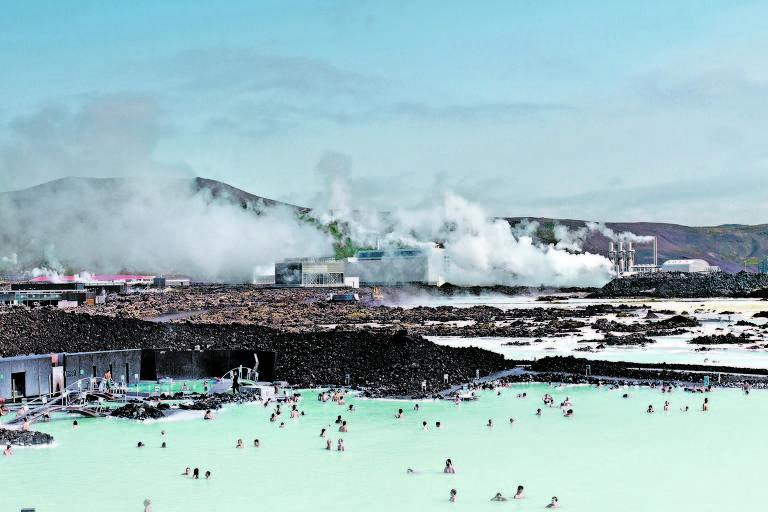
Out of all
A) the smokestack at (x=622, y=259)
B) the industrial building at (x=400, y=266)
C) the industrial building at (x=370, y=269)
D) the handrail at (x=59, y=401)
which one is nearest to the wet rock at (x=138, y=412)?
the handrail at (x=59, y=401)

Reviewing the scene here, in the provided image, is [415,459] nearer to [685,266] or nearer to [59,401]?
[59,401]

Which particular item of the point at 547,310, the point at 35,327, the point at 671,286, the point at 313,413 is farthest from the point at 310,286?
the point at 313,413

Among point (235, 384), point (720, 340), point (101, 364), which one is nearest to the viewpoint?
point (235, 384)

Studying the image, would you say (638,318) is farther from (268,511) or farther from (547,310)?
(268,511)

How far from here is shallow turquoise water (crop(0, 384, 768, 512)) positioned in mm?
22531

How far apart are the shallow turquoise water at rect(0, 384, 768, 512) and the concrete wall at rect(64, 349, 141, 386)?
681cm

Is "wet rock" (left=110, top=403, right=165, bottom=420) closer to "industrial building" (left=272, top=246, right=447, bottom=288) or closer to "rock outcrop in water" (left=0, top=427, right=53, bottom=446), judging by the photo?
"rock outcrop in water" (left=0, top=427, right=53, bottom=446)

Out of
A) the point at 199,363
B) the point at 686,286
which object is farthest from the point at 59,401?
the point at 686,286

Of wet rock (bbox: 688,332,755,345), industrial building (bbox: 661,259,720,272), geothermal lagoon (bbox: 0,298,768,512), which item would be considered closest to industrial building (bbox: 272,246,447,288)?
industrial building (bbox: 661,259,720,272)

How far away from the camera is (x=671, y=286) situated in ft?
452

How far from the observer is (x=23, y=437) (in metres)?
28.2

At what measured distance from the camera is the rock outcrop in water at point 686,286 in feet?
420

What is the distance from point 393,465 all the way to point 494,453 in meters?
4.06

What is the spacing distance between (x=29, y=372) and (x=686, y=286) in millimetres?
123387
